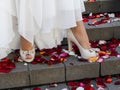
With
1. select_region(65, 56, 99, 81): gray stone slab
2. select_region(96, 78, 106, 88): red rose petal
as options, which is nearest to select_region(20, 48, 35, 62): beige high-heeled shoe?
select_region(65, 56, 99, 81): gray stone slab

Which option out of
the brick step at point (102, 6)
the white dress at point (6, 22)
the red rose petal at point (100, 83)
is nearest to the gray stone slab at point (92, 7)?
the brick step at point (102, 6)

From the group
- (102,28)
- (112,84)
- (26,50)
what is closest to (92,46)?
(102,28)

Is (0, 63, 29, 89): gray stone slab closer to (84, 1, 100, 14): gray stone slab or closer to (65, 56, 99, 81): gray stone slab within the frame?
(65, 56, 99, 81): gray stone slab

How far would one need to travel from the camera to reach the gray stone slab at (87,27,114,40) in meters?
2.75

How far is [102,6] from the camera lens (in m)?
3.04

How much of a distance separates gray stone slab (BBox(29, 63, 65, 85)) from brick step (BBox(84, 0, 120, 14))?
0.83m

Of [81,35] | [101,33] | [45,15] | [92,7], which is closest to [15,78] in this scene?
[45,15]

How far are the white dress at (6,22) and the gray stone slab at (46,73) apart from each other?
27 cm

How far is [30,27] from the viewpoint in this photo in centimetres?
235

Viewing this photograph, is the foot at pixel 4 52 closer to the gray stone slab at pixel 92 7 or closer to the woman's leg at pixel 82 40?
the woman's leg at pixel 82 40

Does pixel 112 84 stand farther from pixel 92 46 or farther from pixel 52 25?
pixel 52 25

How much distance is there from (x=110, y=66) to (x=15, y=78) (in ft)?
2.55

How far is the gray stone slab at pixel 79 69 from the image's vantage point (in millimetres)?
2443

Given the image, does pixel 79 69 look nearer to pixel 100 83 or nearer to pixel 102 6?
pixel 100 83
